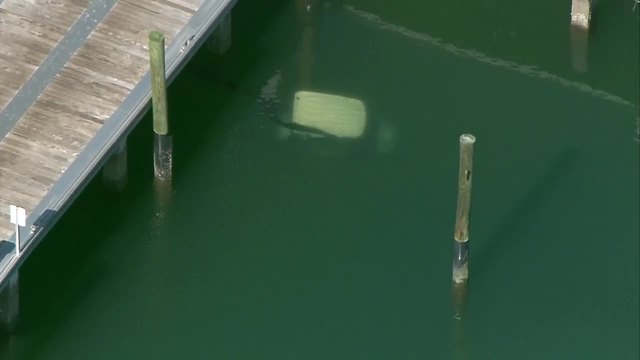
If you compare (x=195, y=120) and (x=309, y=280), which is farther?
(x=195, y=120)

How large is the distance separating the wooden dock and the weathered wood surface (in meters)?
0.01

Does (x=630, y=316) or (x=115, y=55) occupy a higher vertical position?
(x=115, y=55)

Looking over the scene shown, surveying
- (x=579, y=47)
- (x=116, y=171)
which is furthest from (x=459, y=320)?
(x=579, y=47)

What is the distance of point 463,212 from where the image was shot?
36719 millimetres

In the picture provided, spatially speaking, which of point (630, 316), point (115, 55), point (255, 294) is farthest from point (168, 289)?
point (630, 316)

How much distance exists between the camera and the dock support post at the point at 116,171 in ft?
126

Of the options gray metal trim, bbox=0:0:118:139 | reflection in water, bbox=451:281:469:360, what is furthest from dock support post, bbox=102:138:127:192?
reflection in water, bbox=451:281:469:360

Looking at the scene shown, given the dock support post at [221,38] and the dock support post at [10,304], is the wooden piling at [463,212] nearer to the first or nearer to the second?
the dock support post at [221,38]

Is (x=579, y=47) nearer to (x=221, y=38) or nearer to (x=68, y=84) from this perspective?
(x=221, y=38)

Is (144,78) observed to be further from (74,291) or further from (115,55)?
(74,291)

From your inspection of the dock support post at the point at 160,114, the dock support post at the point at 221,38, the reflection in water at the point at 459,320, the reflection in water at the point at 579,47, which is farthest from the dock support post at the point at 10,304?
the reflection in water at the point at 579,47

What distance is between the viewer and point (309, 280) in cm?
3784

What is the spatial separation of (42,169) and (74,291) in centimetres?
186

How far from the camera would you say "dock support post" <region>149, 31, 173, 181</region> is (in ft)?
122
